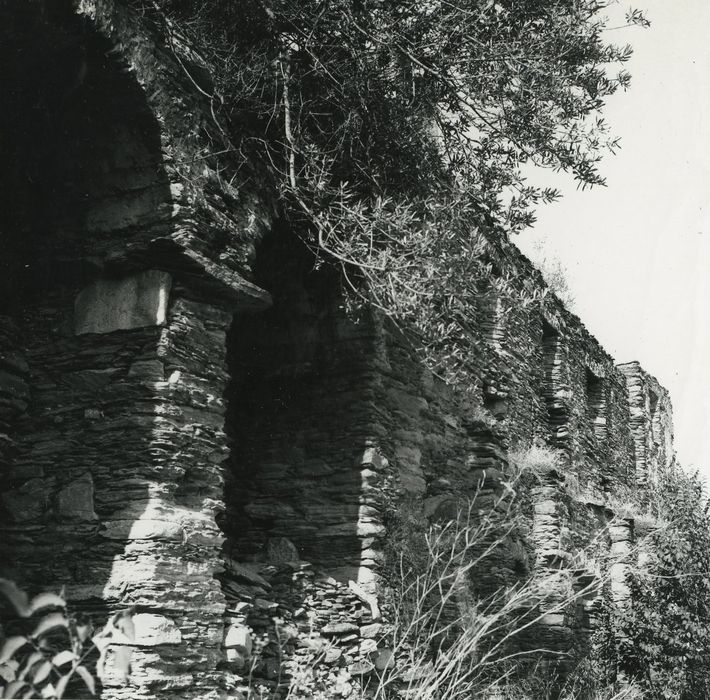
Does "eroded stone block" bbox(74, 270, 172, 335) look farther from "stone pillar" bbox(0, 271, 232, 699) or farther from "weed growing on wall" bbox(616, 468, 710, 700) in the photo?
"weed growing on wall" bbox(616, 468, 710, 700)

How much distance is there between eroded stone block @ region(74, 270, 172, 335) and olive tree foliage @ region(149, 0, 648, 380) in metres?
1.14

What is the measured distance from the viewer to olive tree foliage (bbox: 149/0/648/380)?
19.3 ft

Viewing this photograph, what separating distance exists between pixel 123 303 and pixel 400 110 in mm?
2551

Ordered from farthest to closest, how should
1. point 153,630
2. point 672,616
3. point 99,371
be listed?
point 672,616 → point 99,371 → point 153,630

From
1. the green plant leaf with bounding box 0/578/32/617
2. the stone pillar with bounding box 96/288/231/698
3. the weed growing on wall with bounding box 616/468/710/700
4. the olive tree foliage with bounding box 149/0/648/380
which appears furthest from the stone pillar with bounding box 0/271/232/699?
the weed growing on wall with bounding box 616/468/710/700

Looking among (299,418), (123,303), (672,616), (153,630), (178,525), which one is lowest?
(153,630)

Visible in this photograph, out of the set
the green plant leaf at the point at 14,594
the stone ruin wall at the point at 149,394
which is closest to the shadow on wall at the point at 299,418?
the stone ruin wall at the point at 149,394

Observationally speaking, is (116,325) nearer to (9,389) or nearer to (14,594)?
(9,389)

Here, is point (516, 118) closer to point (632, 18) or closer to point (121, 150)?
point (632, 18)

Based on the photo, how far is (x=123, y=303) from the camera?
5270 millimetres

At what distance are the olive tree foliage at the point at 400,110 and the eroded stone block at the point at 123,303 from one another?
1142 millimetres

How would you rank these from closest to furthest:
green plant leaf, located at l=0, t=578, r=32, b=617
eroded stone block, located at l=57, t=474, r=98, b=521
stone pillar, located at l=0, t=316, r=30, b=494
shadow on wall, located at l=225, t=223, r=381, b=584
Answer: green plant leaf, located at l=0, t=578, r=32, b=617 → eroded stone block, located at l=57, t=474, r=98, b=521 → stone pillar, located at l=0, t=316, r=30, b=494 → shadow on wall, located at l=225, t=223, r=381, b=584

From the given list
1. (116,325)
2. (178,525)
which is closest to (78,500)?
(178,525)

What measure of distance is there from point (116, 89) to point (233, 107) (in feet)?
3.00
